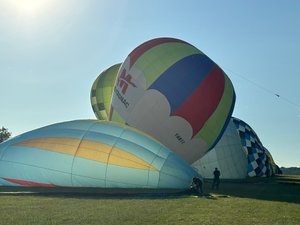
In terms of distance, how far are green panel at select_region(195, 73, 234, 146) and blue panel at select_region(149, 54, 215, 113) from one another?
1.61 metres

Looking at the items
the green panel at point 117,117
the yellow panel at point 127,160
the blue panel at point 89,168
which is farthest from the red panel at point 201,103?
the blue panel at point 89,168

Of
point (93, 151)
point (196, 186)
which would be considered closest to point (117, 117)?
point (93, 151)

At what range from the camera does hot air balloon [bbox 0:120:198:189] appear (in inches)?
583

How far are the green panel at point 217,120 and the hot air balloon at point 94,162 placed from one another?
407 cm

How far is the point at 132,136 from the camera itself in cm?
1614

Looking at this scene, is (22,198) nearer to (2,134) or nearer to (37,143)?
(37,143)

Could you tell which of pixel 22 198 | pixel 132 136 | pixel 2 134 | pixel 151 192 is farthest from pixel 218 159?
pixel 2 134

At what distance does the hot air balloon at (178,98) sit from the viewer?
1900 cm

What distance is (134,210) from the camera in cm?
958

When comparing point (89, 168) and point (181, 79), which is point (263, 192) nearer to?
point (181, 79)

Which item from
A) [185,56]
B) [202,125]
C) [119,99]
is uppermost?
[185,56]

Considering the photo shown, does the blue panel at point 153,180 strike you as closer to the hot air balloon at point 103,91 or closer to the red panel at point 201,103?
the red panel at point 201,103

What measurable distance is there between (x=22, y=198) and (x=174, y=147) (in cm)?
910

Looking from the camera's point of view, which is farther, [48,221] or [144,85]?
[144,85]
